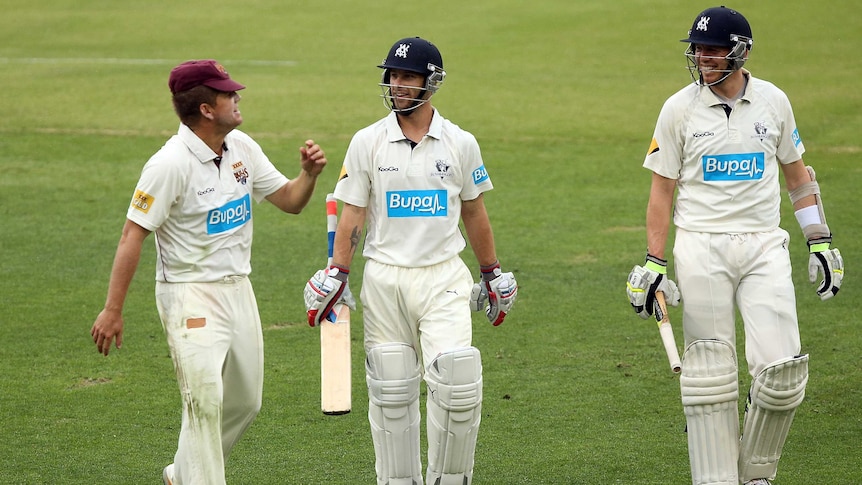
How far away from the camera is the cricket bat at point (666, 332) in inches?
210

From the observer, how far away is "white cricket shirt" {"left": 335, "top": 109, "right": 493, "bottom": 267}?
5.48 meters

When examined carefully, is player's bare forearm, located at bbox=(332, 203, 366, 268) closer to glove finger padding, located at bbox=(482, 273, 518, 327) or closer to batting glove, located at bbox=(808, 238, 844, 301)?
glove finger padding, located at bbox=(482, 273, 518, 327)

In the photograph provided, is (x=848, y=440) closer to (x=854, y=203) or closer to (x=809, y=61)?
(x=854, y=203)

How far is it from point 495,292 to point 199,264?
4.64ft

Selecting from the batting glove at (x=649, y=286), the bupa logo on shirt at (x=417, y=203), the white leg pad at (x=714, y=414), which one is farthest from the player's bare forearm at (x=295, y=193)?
the white leg pad at (x=714, y=414)

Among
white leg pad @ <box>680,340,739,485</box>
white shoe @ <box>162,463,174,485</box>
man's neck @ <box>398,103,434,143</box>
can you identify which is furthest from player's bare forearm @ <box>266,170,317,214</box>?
white leg pad @ <box>680,340,739,485</box>

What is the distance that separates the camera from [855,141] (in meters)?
15.3

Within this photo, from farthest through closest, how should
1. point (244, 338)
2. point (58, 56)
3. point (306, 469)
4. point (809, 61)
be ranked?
point (58, 56), point (809, 61), point (306, 469), point (244, 338)

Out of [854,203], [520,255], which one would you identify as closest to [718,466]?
[520,255]

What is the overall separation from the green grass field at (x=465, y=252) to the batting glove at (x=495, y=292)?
0.88 meters

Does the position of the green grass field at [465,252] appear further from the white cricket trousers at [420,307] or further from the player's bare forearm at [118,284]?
Result: the player's bare forearm at [118,284]

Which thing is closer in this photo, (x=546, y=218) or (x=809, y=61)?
(x=546, y=218)

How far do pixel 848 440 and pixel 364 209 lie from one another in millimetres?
2876

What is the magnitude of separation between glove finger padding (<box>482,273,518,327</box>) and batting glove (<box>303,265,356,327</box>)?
70cm
